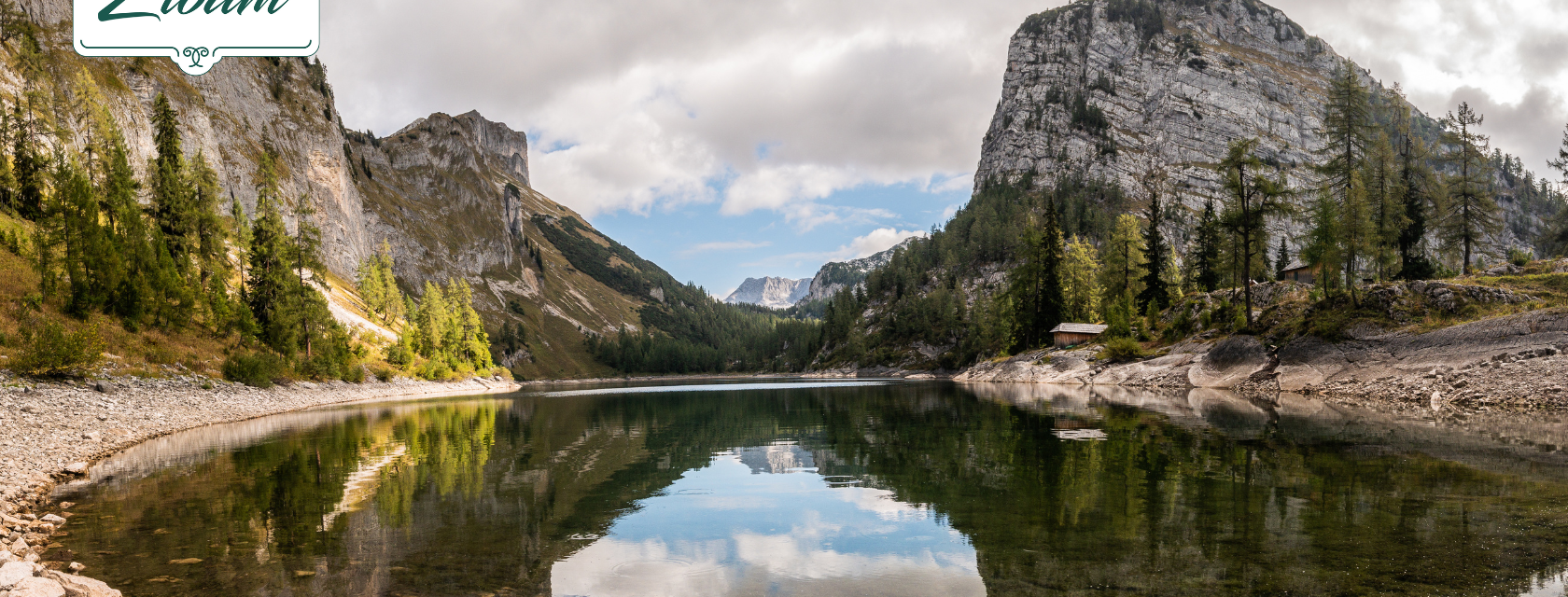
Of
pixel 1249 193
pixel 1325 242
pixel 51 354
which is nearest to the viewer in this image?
pixel 51 354

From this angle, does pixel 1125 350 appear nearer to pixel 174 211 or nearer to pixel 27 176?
pixel 174 211

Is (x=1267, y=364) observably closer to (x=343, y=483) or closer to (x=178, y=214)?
(x=343, y=483)

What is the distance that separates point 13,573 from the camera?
31.1 ft

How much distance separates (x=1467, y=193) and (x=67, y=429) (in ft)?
308

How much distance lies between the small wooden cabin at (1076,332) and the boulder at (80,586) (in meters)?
84.5

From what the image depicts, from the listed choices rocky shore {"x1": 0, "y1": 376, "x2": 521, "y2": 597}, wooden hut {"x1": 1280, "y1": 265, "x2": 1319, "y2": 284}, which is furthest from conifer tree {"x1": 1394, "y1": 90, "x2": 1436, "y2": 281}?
rocky shore {"x1": 0, "y1": 376, "x2": 521, "y2": 597}

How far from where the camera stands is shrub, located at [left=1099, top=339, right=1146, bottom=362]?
219 feet

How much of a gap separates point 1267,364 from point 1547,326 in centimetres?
1639

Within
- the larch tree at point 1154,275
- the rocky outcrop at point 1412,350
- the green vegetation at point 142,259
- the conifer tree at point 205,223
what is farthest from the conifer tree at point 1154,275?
the conifer tree at point 205,223

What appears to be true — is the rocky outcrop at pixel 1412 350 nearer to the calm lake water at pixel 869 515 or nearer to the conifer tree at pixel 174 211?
the calm lake water at pixel 869 515

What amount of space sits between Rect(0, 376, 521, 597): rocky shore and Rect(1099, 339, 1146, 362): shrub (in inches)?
2803

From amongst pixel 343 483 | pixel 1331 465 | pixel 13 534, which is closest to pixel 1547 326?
pixel 1331 465

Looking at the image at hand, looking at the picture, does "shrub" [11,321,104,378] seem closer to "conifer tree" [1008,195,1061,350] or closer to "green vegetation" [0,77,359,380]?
"green vegetation" [0,77,359,380]

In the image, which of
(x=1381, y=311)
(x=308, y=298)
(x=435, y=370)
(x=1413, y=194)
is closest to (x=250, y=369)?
(x=308, y=298)
